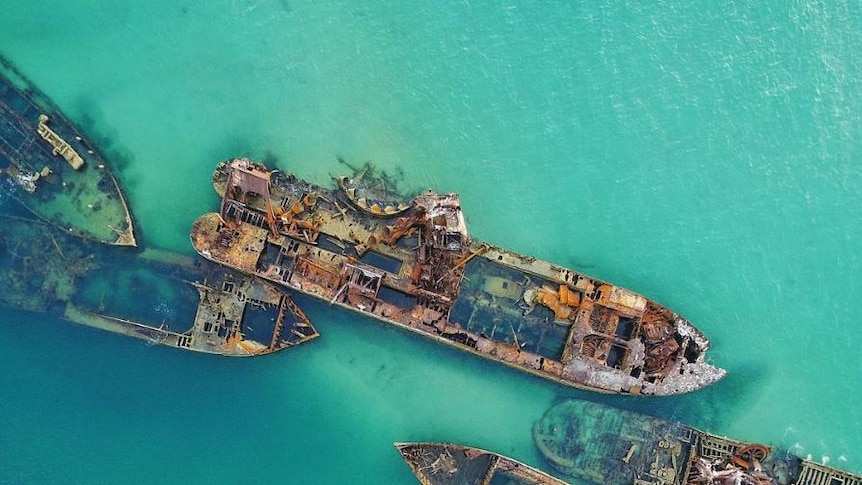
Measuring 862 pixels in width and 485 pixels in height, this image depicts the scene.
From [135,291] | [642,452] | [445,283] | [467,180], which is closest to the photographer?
[445,283]

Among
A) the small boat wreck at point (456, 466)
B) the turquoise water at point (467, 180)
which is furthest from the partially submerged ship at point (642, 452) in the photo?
the small boat wreck at point (456, 466)

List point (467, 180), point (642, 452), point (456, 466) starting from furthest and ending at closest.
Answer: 1. point (467, 180)
2. point (642, 452)
3. point (456, 466)

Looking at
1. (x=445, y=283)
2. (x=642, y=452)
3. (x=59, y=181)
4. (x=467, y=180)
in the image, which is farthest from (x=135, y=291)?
(x=642, y=452)

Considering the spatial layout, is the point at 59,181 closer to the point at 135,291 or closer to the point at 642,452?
the point at 135,291

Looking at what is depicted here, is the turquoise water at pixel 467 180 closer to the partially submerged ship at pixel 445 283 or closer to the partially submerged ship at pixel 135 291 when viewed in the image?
the partially submerged ship at pixel 135 291

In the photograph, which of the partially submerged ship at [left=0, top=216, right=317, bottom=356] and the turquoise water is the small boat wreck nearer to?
the turquoise water

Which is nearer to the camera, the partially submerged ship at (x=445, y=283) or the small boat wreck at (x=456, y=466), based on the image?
the partially submerged ship at (x=445, y=283)
